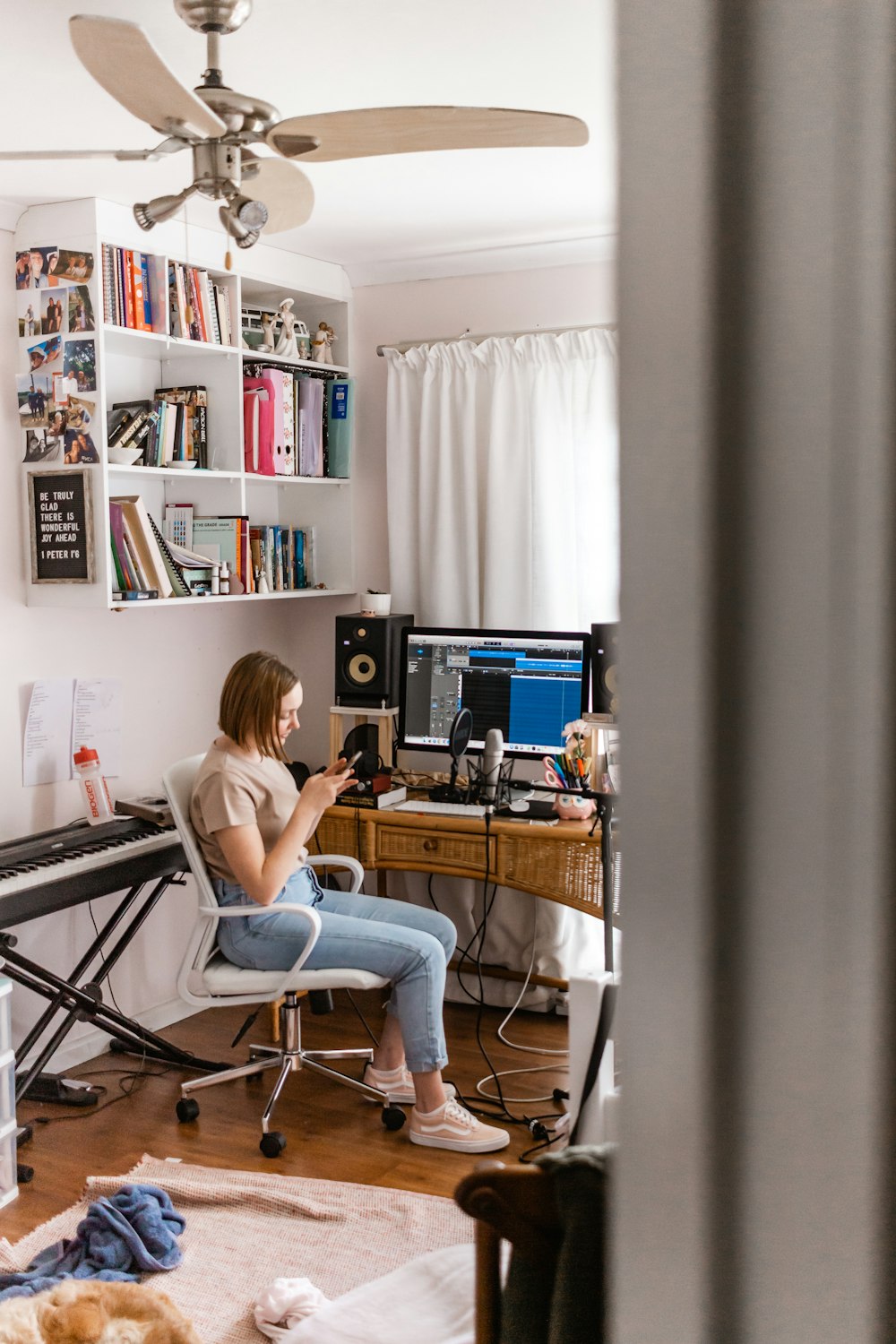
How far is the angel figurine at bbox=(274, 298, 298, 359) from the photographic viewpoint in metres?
3.87

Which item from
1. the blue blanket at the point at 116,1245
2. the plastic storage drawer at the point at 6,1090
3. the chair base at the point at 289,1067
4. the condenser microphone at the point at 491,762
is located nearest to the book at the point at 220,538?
the condenser microphone at the point at 491,762

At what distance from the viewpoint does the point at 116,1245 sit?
7.84 feet

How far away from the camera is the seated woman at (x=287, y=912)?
113 inches

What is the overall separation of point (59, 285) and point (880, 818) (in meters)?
3.27

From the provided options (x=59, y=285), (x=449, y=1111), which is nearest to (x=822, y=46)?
(x=449, y=1111)

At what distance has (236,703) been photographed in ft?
9.57

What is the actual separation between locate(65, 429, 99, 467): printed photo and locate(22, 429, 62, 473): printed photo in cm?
3

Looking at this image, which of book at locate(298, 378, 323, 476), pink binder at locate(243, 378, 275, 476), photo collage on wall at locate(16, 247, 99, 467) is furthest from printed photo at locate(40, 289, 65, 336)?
book at locate(298, 378, 323, 476)

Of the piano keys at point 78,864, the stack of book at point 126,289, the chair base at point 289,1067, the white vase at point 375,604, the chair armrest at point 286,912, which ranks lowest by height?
the chair base at point 289,1067

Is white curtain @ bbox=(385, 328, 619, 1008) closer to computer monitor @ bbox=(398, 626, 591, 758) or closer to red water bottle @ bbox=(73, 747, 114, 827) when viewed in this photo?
computer monitor @ bbox=(398, 626, 591, 758)

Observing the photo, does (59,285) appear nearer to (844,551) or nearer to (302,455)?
(302,455)

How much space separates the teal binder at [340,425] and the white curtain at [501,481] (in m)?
0.16

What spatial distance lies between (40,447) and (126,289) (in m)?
0.49

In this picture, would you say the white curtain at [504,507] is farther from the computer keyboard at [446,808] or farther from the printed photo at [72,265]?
the printed photo at [72,265]
